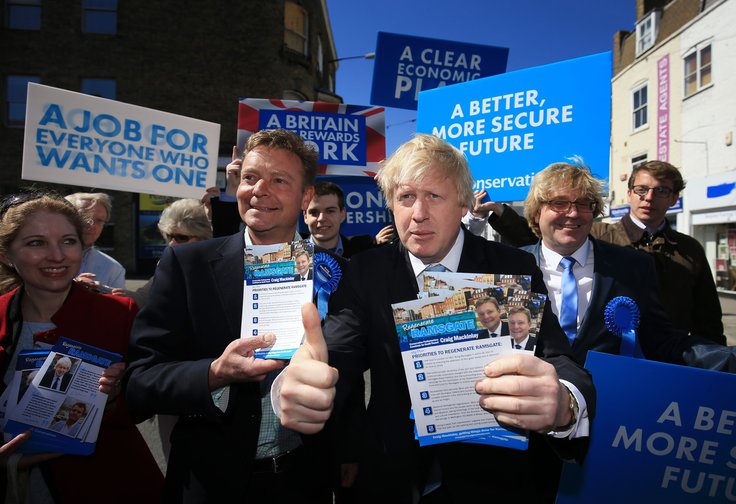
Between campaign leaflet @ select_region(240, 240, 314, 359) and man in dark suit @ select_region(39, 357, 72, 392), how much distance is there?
907 millimetres

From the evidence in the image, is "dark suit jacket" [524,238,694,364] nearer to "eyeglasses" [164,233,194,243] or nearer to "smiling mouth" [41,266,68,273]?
"smiling mouth" [41,266,68,273]

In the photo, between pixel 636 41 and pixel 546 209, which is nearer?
pixel 546 209

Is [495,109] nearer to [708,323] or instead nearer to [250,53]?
[708,323]

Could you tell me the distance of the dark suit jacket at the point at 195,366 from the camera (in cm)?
153

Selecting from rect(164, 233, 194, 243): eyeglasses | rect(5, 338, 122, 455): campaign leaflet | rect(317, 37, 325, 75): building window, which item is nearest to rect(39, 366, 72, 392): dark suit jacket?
rect(5, 338, 122, 455): campaign leaflet

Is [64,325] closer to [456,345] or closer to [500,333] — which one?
[456,345]

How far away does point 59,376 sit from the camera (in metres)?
1.76

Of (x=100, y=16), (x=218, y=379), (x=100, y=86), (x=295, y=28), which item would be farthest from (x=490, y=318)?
(x=100, y=16)

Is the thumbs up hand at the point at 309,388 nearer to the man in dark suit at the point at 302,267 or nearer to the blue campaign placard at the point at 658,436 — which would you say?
the man in dark suit at the point at 302,267

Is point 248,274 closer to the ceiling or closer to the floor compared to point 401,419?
closer to the ceiling

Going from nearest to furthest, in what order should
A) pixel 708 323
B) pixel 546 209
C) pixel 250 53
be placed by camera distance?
pixel 546 209, pixel 708 323, pixel 250 53

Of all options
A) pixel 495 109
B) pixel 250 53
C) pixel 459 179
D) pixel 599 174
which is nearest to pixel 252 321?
pixel 459 179

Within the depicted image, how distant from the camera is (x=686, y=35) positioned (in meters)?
14.8

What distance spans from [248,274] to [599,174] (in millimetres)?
2226
